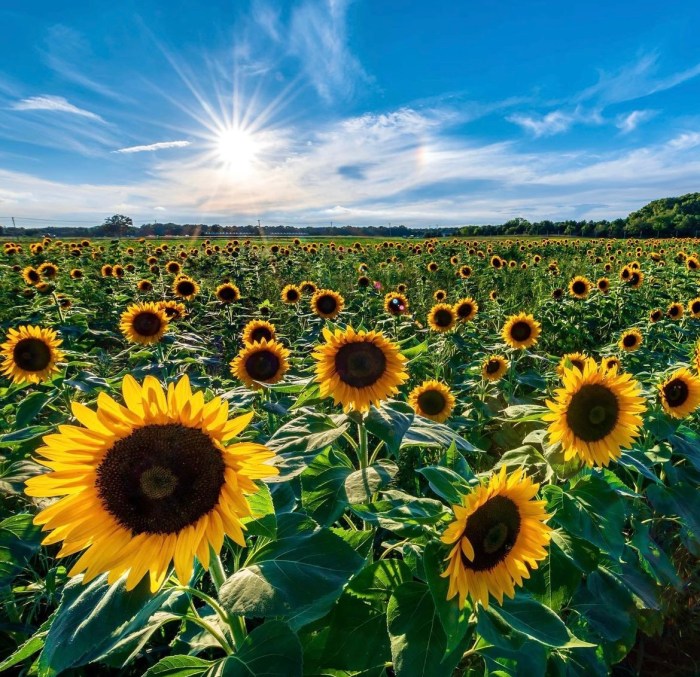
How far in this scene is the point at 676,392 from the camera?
9.58 feet

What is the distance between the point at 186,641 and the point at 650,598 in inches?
82.8

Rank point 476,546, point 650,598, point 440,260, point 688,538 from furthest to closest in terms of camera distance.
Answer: point 440,260, point 688,538, point 650,598, point 476,546

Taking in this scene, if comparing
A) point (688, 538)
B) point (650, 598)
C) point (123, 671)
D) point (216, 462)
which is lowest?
point (123, 671)

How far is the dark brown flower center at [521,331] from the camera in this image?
5.51 metres

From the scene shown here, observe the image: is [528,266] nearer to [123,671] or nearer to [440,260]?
[440,260]

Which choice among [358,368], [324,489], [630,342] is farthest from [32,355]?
[630,342]

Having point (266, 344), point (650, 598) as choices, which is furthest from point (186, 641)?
point (266, 344)

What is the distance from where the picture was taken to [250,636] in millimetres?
1181

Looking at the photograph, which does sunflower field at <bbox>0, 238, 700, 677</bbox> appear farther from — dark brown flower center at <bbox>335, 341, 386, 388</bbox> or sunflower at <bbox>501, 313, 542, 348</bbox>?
sunflower at <bbox>501, 313, 542, 348</bbox>

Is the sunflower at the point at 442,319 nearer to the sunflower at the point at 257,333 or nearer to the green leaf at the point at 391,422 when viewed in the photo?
the sunflower at the point at 257,333

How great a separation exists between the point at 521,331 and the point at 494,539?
14.8ft

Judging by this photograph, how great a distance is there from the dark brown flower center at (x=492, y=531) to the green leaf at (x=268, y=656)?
55 centimetres

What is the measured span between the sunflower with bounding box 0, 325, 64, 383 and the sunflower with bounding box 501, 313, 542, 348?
494 cm

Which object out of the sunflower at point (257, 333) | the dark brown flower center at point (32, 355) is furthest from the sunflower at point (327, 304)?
the dark brown flower center at point (32, 355)
